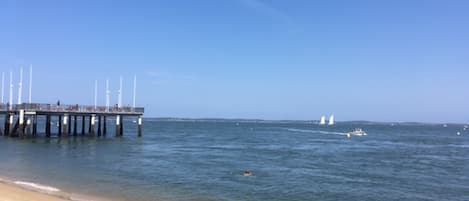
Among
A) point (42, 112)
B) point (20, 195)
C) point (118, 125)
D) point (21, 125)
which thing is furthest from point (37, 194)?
point (118, 125)

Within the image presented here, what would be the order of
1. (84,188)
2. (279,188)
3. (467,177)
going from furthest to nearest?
(467,177), (279,188), (84,188)

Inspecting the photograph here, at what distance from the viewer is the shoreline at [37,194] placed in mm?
18734

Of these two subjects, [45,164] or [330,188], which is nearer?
[330,188]

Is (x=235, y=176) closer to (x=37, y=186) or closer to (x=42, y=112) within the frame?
(x=37, y=186)

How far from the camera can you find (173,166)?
3575 centimetres

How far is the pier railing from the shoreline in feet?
118

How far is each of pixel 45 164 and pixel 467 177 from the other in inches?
1102

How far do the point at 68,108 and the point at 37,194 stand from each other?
42.9m

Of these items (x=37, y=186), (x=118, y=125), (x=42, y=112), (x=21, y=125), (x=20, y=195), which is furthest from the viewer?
(x=118, y=125)

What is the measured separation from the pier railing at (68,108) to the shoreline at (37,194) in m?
36.0

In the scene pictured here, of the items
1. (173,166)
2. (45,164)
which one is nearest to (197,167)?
(173,166)

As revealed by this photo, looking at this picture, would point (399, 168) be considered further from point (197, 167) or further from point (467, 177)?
point (197, 167)

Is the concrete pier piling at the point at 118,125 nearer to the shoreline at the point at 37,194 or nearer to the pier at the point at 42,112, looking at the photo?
the pier at the point at 42,112

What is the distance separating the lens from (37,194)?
20.2 m
